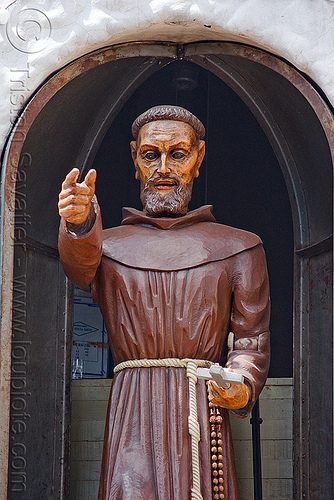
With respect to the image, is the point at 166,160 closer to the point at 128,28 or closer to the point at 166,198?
the point at 166,198

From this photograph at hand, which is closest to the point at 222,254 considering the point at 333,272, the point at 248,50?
the point at 333,272

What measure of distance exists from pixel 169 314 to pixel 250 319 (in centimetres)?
36

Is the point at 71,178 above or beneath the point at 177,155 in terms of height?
beneath

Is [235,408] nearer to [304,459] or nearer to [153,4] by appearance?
[304,459]

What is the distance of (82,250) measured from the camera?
182 inches

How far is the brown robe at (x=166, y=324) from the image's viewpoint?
4508 millimetres

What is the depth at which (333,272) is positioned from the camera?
480 centimetres

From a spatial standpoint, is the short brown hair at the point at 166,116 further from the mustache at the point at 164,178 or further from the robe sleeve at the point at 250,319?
the robe sleeve at the point at 250,319

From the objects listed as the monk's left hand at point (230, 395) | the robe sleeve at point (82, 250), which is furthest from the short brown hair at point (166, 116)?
the monk's left hand at point (230, 395)

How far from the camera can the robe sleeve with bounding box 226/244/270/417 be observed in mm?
4633

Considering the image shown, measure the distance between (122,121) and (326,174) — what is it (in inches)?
58.1

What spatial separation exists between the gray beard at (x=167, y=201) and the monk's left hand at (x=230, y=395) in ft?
2.95

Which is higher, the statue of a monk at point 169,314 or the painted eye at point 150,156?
the painted eye at point 150,156

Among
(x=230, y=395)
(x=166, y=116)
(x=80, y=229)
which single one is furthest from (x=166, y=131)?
(x=230, y=395)
